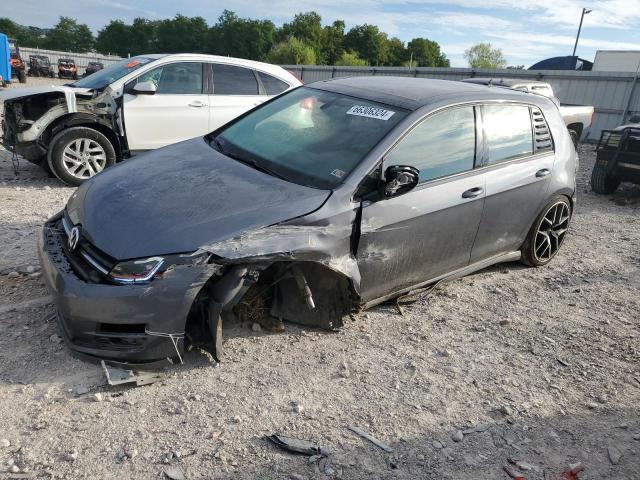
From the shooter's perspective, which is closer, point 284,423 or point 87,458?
point 87,458

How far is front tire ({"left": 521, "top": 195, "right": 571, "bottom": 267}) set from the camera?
480 centimetres

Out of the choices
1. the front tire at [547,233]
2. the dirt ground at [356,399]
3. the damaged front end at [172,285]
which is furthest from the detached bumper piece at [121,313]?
the front tire at [547,233]

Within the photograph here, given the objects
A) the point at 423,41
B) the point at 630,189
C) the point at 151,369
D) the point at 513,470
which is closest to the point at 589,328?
the point at 513,470

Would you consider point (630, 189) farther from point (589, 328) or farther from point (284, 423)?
point (284, 423)

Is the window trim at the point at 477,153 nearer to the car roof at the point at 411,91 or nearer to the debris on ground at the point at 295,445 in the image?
the car roof at the point at 411,91

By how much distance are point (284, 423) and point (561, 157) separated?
3.68 m

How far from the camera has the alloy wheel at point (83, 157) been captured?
6510 millimetres

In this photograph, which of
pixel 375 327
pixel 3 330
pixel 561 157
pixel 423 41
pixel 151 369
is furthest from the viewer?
pixel 423 41

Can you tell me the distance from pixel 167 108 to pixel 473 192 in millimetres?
4703

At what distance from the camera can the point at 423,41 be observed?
268ft

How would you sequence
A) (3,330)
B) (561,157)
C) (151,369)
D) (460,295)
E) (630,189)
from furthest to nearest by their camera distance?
(630,189)
(561,157)
(460,295)
(3,330)
(151,369)

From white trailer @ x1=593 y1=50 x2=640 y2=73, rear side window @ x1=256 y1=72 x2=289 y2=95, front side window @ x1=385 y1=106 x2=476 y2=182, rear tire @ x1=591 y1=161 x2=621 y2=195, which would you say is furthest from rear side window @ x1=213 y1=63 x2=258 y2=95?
white trailer @ x1=593 y1=50 x2=640 y2=73

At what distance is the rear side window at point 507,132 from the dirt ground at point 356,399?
1.28m

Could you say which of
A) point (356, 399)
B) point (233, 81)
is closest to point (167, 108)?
point (233, 81)
